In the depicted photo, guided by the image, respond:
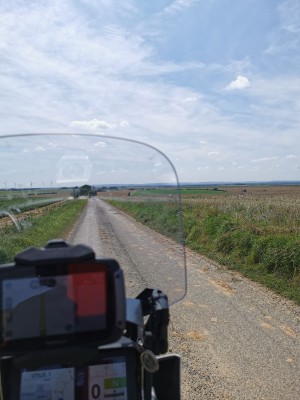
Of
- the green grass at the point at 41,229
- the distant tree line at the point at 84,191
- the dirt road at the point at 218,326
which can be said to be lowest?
the dirt road at the point at 218,326

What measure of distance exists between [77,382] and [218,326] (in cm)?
378

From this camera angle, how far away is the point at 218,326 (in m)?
5.15

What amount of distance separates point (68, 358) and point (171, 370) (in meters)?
0.69

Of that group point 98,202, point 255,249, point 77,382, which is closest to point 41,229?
point 98,202

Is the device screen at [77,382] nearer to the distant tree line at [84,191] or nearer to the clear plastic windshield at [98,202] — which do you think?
the clear plastic windshield at [98,202]

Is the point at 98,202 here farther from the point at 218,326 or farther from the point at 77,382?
the point at 218,326

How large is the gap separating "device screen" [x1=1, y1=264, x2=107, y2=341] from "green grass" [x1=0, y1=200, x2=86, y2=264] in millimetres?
486

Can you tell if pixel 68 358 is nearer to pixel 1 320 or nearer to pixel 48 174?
pixel 1 320

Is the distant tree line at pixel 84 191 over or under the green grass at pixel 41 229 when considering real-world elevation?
over

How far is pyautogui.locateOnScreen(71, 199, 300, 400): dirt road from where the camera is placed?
2361mm

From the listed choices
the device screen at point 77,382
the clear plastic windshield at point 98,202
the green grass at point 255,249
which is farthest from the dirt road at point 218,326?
the green grass at point 255,249

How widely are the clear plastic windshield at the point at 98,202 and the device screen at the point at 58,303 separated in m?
0.40

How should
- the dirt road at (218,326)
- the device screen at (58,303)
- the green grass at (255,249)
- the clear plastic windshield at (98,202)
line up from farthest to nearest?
1. the green grass at (255,249)
2. the dirt road at (218,326)
3. the clear plastic windshield at (98,202)
4. the device screen at (58,303)

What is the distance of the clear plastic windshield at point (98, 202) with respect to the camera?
6.57 ft
